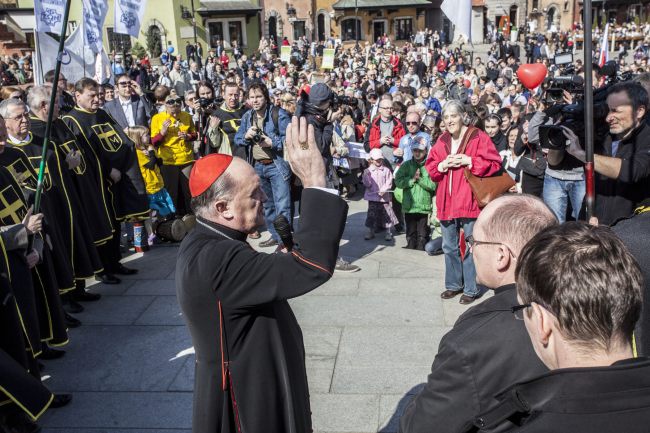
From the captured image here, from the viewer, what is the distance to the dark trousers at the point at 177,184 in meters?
8.42

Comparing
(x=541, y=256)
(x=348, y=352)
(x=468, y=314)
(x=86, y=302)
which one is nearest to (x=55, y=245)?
(x=86, y=302)

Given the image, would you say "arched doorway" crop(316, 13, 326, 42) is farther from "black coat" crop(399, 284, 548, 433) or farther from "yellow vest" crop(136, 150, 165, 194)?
"black coat" crop(399, 284, 548, 433)

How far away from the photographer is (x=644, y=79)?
4.95 m

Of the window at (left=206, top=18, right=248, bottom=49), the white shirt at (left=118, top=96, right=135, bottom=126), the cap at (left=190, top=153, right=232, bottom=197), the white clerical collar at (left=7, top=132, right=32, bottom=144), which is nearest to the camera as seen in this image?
the cap at (left=190, top=153, right=232, bottom=197)

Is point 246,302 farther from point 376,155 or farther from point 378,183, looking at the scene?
point 376,155

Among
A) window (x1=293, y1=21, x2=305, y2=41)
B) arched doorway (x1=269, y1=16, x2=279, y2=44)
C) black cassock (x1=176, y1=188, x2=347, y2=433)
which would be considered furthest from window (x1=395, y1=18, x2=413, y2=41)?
black cassock (x1=176, y1=188, x2=347, y2=433)

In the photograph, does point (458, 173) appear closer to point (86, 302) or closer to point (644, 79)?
point (644, 79)

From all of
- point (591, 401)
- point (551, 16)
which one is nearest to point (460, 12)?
point (591, 401)

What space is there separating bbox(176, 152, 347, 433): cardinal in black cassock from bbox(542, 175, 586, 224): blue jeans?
4330 mm

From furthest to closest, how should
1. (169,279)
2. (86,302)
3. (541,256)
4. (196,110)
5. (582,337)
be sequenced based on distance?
(196,110), (169,279), (86,302), (541,256), (582,337)

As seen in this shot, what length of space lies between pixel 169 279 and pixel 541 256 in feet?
18.8

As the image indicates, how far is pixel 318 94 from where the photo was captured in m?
6.57

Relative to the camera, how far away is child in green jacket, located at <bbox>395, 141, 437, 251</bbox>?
7.34 meters

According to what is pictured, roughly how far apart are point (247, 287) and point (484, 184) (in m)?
3.66
